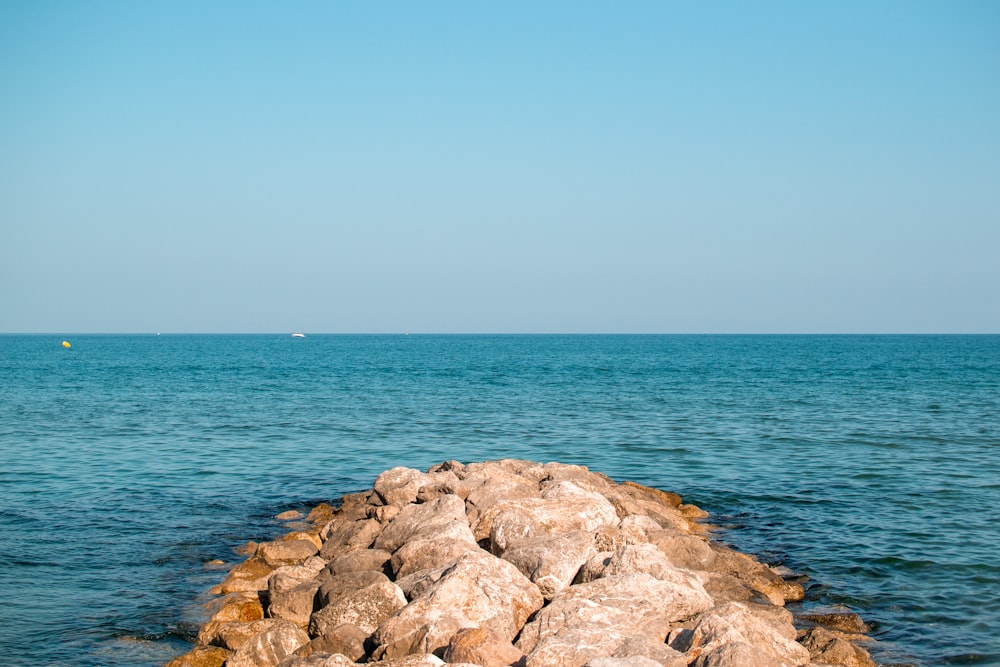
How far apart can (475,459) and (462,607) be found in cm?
1677

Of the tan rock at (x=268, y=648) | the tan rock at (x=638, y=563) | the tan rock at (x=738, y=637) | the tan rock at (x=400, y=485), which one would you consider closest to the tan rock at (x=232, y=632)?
the tan rock at (x=268, y=648)

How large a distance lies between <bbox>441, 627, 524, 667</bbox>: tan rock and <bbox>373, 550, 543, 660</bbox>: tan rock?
31 centimetres

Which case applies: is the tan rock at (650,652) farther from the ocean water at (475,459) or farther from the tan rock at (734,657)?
the ocean water at (475,459)

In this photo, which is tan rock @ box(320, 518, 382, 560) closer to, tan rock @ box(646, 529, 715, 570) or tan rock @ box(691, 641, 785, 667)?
tan rock @ box(646, 529, 715, 570)

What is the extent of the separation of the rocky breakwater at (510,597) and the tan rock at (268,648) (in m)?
0.02

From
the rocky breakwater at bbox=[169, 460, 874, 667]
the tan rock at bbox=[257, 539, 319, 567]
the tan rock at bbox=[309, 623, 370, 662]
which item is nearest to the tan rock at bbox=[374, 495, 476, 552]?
the rocky breakwater at bbox=[169, 460, 874, 667]

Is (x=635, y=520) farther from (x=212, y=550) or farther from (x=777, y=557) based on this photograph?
(x=212, y=550)

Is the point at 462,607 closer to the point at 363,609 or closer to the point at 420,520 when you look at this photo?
the point at 363,609

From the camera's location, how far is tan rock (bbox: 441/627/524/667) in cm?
967

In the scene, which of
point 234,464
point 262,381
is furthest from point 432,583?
point 262,381

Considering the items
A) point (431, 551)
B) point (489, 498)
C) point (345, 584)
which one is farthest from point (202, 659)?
point (489, 498)

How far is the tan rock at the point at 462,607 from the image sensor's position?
10.4 m

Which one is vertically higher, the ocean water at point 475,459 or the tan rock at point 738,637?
the tan rock at point 738,637

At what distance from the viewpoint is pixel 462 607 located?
36.3 ft
